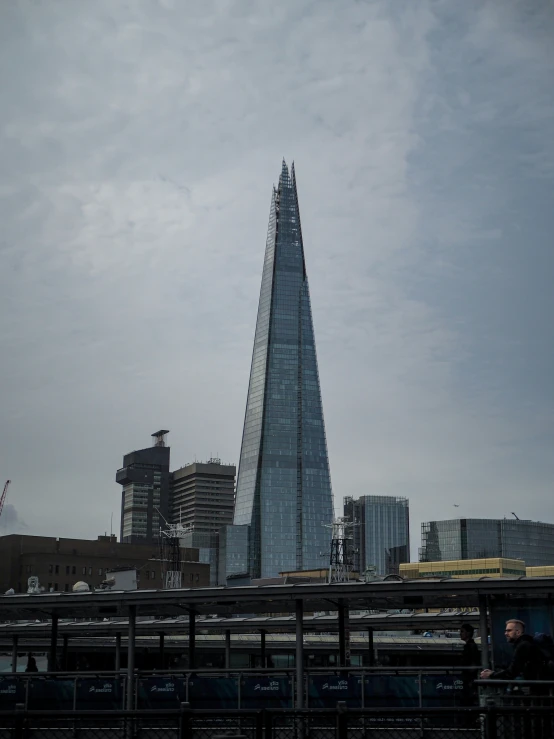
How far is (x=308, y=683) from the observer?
24.0 m

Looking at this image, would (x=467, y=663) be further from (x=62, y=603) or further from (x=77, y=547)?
(x=77, y=547)

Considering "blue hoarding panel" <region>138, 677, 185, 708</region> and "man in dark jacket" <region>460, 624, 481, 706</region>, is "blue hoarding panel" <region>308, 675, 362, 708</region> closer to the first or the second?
"man in dark jacket" <region>460, 624, 481, 706</region>

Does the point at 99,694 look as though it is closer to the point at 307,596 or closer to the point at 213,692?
the point at 213,692

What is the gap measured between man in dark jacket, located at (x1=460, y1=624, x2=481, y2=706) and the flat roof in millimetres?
3294

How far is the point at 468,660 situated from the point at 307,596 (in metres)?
6.76

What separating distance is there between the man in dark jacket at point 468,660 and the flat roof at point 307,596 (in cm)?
329

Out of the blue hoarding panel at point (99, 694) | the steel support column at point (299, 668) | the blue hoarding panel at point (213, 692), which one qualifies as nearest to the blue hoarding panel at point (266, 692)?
the blue hoarding panel at point (213, 692)

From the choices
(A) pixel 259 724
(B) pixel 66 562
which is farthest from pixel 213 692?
(B) pixel 66 562

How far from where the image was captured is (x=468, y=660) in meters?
20.8

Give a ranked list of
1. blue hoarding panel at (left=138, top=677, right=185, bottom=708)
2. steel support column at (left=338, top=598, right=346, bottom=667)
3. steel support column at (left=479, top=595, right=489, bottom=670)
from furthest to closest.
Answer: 1. steel support column at (left=338, top=598, right=346, bottom=667)
2. steel support column at (left=479, top=595, right=489, bottom=670)
3. blue hoarding panel at (left=138, top=677, right=185, bottom=708)

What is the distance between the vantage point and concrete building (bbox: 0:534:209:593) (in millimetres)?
164250

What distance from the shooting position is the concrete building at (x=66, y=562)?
164250 mm

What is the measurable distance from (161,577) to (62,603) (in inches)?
6017

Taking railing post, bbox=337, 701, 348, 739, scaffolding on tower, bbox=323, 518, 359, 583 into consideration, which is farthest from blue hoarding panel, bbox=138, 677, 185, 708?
scaffolding on tower, bbox=323, 518, 359, 583
